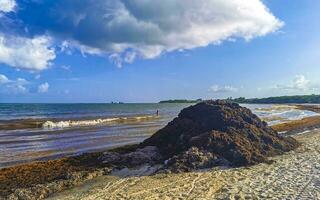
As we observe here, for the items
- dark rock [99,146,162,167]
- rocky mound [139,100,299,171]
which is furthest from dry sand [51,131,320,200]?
dark rock [99,146,162,167]

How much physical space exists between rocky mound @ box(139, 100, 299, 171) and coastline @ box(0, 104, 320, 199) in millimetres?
2084

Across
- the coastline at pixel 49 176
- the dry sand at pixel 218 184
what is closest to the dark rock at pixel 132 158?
the coastline at pixel 49 176

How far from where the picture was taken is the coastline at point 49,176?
11438mm

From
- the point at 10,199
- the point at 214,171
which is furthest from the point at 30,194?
the point at 214,171

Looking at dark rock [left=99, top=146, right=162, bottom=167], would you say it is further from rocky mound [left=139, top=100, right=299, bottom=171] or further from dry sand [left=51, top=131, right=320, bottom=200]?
dry sand [left=51, top=131, right=320, bottom=200]

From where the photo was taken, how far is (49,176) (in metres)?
13.2

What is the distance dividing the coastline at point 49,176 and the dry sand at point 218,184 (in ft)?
1.74

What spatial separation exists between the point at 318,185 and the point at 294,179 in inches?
37.1

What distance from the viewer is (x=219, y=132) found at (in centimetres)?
1614

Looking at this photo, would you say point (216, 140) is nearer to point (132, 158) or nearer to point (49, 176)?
point (132, 158)

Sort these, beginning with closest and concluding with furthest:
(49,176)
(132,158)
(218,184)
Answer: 1. (218,184)
2. (49,176)
3. (132,158)

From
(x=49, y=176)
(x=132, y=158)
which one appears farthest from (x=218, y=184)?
(x=49, y=176)

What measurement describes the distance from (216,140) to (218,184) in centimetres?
428

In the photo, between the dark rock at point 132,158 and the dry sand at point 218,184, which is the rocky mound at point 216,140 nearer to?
the dark rock at point 132,158
